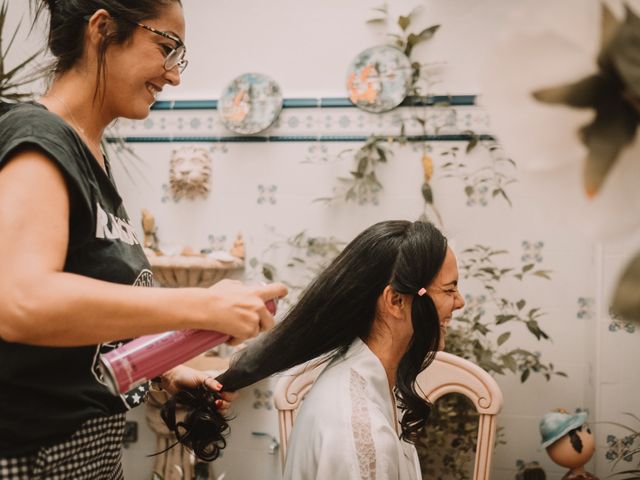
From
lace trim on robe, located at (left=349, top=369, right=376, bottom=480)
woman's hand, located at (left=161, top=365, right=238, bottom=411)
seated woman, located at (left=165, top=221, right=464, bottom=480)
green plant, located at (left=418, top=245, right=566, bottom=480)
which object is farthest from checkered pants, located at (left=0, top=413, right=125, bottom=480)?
green plant, located at (left=418, top=245, right=566, bottom=480)

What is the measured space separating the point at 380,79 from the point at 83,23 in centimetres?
189

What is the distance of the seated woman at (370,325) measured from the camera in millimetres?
1327

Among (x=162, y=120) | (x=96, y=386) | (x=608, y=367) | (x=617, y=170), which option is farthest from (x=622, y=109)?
(x=162, y=120)

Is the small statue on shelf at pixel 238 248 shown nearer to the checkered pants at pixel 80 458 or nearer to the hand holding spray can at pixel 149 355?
the checkered pants at pixel 80 458

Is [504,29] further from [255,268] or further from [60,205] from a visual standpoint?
[255,268]

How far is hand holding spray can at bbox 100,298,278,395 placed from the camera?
31.1 inches

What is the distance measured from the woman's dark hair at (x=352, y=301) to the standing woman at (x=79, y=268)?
15 cm

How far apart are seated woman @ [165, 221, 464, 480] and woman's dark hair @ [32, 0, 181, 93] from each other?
0.65 m

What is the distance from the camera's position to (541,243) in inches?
106

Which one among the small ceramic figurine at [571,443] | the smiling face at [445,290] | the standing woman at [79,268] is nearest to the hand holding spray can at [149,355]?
the standing woman at [79,268]

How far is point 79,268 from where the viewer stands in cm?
96

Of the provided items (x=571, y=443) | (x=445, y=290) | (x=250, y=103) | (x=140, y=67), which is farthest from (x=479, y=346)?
(x=140, y=67)

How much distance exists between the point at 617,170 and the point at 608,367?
2.51 m

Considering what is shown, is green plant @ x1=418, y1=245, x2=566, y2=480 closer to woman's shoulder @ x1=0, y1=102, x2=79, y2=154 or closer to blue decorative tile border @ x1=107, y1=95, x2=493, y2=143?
blue decorative tile border @ x1=107, y1=95, x2=493, y2=143
